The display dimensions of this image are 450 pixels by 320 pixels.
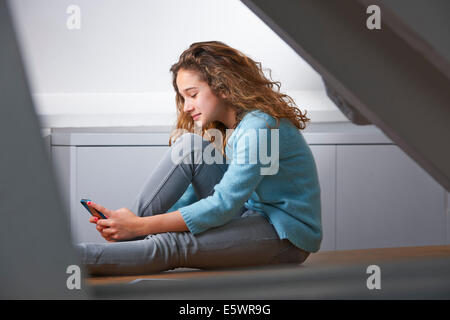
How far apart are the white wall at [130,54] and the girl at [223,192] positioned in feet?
1.07

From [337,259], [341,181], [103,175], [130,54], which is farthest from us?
[341,181]

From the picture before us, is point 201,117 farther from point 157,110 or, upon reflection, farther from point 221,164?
point 157,110

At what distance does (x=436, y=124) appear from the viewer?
785 mm

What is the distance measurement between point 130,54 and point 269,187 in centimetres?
67

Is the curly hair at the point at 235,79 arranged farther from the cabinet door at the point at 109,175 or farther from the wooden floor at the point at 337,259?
the cabinet door at the point at 109,175

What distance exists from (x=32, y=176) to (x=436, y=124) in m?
0.63

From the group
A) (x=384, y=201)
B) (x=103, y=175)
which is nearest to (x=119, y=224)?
(x=103, y=175)

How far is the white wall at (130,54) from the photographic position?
4.29 feet

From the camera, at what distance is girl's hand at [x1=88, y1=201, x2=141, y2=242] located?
89 cm

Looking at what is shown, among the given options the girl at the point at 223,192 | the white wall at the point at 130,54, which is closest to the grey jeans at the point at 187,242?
the girl at the point at 223,192

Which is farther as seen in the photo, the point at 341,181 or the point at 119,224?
the point at 341,181

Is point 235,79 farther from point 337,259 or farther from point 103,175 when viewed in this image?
point 103,175

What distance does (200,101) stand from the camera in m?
1.03
